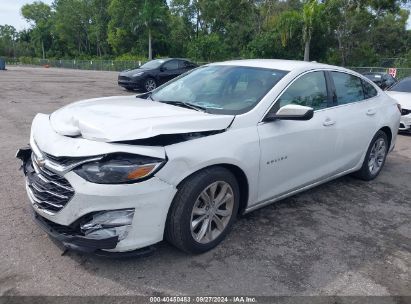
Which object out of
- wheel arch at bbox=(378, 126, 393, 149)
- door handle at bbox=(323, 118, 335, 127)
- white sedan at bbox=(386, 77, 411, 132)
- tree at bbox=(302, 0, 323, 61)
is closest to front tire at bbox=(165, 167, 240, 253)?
door handle at bbox=(323, 118, 335, 127)

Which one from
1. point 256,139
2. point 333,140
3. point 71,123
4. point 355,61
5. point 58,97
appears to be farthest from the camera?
point 355,61

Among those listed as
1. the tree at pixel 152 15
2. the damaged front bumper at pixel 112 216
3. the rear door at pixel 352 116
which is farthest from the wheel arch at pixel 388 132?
the tree at pixel 152 15

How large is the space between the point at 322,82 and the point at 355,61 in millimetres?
40818

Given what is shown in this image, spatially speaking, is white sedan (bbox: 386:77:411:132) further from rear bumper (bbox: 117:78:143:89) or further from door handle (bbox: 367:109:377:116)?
rear bumper (bbox: 117:78:143:89)

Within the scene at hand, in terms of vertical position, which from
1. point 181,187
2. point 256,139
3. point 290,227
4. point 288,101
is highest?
point 288,101

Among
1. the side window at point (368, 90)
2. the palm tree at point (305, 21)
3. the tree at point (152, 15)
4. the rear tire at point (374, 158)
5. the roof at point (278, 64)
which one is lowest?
the rear tire at point (374, 158)

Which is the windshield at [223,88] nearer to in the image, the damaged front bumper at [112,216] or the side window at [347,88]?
the side window at [347,88]

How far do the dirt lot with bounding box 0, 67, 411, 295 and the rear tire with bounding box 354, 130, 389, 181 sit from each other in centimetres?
67

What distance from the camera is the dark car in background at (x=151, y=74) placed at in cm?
1602

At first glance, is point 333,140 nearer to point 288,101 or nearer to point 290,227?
point 288,101

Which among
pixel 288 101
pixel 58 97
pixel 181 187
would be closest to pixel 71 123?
pixel 181 187

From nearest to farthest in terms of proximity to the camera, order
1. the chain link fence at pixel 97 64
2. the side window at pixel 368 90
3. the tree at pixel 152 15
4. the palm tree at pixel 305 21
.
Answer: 1. the side window at pixel 368 90
2. the palm tree at pixel 305 21
3. the chain link fence at pixel 97 64
4. the tree at pixel 152 15

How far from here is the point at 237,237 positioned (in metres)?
3.69

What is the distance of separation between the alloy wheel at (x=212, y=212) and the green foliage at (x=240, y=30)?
26.5 metres
